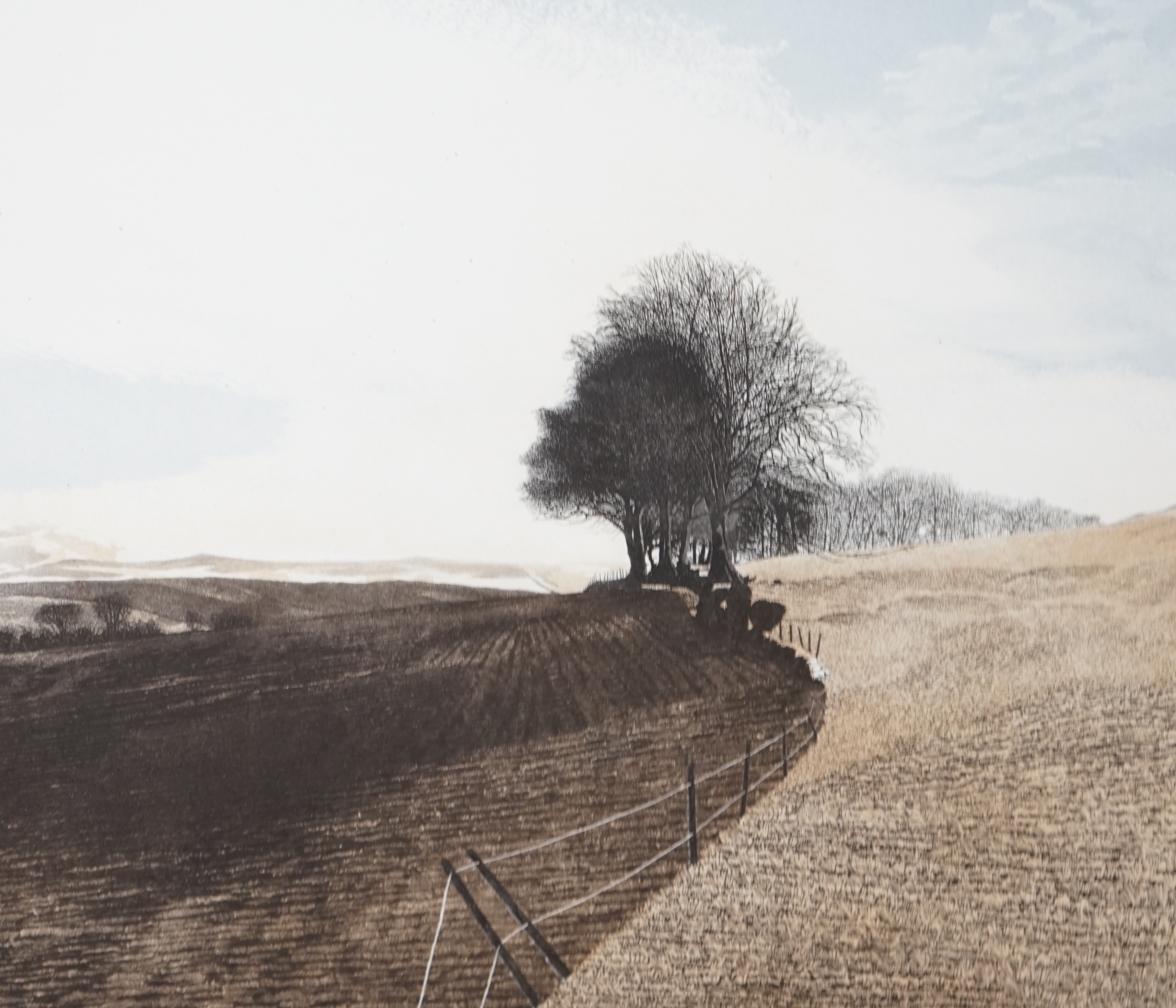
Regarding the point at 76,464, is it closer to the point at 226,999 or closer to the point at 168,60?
the point at 168,60

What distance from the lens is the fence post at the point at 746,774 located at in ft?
8.73

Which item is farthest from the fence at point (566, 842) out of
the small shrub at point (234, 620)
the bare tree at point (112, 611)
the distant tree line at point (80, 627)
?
the bare tree at point (112, 611)

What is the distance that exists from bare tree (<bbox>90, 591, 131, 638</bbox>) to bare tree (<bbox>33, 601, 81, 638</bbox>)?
0.21 ft

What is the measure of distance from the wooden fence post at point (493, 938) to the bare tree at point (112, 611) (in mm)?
Answer: 1444

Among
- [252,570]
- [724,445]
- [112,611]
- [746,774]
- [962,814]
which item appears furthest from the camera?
[112,611]

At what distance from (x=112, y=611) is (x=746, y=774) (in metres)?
2.07

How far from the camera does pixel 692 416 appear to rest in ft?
9.71

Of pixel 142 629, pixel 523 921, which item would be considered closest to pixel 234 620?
pixel 142 629

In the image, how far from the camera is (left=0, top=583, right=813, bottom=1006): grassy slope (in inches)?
106

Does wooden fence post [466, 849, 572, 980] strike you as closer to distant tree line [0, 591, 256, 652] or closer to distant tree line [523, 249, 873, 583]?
distant tree line [523, 249, 873, 583]

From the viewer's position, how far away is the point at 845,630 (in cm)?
286

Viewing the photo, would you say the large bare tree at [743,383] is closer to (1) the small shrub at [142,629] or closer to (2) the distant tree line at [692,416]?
(2) the distant tree line at [692,416]

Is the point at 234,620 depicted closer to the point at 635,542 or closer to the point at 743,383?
the point at 635,542

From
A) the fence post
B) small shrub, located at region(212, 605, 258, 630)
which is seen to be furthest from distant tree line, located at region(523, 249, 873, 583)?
small shrub, located at region(212, 605, 258, 630)
